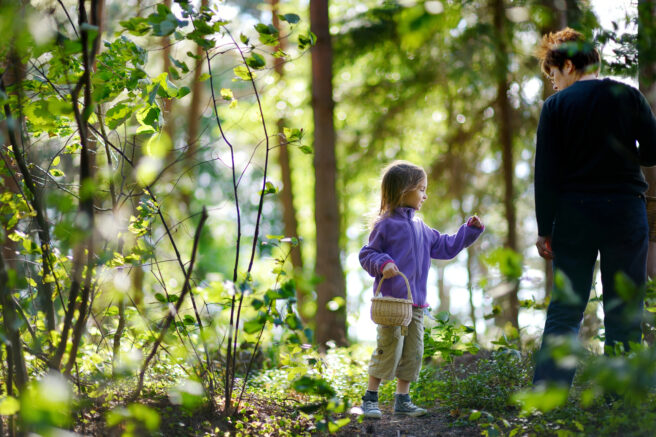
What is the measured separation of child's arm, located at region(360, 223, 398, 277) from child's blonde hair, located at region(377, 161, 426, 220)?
0.15 meters

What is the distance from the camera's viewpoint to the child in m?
3.68

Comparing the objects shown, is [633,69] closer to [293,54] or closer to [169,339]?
[169,339]

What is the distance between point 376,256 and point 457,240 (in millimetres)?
596

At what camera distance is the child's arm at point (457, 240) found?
3.82 m

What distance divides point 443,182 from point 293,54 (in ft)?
16.9

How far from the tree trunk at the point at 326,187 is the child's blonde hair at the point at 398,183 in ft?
11.4

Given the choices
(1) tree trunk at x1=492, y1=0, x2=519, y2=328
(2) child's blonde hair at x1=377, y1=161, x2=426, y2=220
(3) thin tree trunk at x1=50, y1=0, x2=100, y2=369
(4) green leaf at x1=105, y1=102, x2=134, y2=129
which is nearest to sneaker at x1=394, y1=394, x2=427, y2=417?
(2) child's blonde hair at x1=377, y1=161, x2=426, y2=220

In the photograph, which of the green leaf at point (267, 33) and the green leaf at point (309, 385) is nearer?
the green leaf at point (309, 385)

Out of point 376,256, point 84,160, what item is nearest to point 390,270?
point 376,256

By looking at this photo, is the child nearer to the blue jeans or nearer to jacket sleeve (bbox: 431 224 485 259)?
jacket sleeve (bbox: 431 224 485 259)

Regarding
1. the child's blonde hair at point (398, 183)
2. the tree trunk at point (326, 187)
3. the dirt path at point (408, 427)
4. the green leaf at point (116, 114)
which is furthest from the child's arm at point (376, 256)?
the tree trunk at point (326, 187)

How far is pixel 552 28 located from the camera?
6539mm

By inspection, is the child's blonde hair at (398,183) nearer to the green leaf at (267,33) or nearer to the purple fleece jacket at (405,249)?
the purple fleece jacket at (405,249)

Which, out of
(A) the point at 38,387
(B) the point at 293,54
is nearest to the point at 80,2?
(A) the point at 38,387
